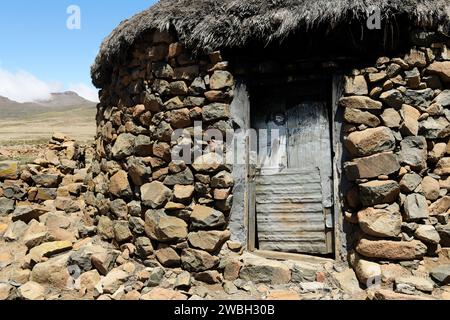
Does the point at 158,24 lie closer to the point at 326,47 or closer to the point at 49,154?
the point at 326,47

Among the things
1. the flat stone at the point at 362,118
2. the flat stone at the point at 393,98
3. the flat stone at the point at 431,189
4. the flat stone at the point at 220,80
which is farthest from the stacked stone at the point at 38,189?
the flat stone at the point at 431,189

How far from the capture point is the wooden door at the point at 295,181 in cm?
420

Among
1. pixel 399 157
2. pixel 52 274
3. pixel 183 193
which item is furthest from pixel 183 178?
pixel 399 157

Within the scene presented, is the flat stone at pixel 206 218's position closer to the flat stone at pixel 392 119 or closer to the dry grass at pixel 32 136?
the flat stone at pixel 392 119

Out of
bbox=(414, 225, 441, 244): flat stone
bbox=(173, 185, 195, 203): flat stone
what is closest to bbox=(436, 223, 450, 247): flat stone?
bbox=(414, 225, 441, 244): flat stone

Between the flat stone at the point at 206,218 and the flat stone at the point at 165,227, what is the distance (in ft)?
0.52

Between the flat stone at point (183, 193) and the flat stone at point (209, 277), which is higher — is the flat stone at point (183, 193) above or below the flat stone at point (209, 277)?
above

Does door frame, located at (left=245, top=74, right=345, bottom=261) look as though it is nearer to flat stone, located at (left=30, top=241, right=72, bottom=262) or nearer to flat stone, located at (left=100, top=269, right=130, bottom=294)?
flat stone, located at (left=100, top=269, right=130, bottom=294)

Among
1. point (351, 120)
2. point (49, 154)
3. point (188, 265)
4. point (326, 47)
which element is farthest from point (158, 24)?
point (49, 154)

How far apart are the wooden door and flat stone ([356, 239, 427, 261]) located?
0.66 meters

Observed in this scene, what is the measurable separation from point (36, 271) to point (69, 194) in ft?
8.89

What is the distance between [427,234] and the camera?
3.54 m

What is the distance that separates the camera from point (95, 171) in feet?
18.6

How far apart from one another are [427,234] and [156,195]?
9.49 feet
